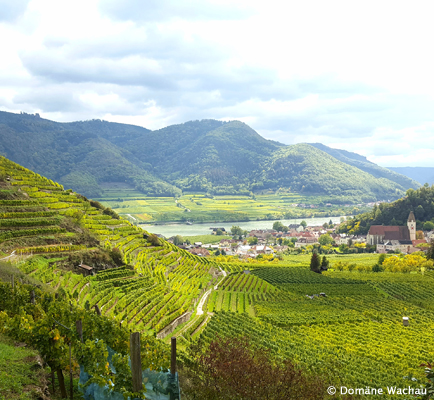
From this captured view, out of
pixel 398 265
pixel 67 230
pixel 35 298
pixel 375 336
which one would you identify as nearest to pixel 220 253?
pixel 398 265

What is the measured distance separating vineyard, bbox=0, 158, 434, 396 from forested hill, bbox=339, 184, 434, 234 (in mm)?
59816

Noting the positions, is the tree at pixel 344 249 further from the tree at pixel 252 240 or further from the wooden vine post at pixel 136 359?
→ the wooden vine post at pixel 136 359

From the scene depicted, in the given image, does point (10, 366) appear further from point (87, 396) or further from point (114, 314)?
point (114, 314)

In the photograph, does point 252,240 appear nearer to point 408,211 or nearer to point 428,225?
point 408,211

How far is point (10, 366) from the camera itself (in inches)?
387

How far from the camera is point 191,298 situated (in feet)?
113

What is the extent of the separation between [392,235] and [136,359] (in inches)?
4060

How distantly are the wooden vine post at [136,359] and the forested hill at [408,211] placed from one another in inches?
4373

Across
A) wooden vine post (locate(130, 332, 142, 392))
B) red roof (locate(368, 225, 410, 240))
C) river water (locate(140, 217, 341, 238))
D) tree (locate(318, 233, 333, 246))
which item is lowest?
tree (locate(318, 233, 333, 246))

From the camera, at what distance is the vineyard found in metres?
20.4

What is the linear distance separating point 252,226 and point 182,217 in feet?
104

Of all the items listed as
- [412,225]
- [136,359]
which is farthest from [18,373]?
[412,225]

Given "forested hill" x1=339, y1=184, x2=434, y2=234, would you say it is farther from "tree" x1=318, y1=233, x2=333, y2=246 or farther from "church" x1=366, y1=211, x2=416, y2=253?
"tree" x1=318, y1=233, x2=333, y2=246

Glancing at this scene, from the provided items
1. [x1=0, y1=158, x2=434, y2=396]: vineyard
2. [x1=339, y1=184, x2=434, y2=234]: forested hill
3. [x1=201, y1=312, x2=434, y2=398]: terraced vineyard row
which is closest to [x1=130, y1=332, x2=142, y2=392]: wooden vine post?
[x1=0, y1=158, x2=434, y2=396]: vineyard
